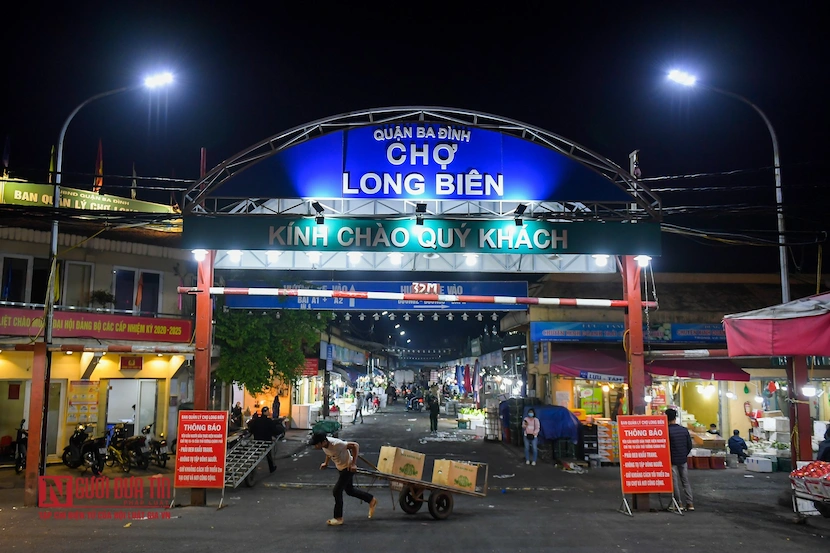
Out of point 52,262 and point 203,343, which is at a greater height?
point 52,262

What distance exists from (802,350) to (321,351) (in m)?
22.8

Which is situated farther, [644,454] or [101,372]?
[101,372]

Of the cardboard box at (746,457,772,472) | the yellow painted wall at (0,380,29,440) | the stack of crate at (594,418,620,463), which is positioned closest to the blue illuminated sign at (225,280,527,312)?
the stack of crate at (594,418,620,463)

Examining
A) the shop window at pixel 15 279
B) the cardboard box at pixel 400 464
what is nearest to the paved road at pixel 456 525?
the cardboard box at pixel 400 464

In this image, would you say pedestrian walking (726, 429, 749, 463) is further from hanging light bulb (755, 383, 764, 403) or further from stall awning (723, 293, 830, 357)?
stall awning (723, 293, 830, 357)

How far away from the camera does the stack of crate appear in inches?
686

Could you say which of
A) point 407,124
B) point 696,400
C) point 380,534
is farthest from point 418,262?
point 696,400

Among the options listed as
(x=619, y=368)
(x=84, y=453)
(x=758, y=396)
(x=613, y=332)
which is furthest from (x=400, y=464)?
(x=758, y=396)

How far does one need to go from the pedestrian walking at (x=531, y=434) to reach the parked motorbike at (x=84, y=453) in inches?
450

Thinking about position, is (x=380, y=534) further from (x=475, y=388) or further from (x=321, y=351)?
(x=475, y=388)

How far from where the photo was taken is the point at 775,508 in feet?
38.2

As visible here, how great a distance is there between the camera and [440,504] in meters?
10.7

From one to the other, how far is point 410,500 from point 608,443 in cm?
881

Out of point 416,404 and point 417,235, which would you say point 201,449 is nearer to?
point 417,235
